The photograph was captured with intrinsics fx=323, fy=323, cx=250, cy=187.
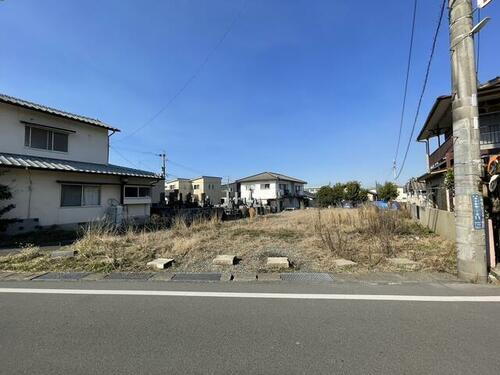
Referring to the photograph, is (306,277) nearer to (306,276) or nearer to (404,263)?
(306,276)

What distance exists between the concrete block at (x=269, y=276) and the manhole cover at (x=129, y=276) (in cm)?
220

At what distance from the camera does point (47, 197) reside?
47.8ft

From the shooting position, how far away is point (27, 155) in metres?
14.5

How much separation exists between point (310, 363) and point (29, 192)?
1485cm

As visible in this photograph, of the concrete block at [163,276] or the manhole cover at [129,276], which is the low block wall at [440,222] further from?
the manhole cover at [129,276]

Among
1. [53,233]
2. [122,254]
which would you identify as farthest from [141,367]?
[53,233]

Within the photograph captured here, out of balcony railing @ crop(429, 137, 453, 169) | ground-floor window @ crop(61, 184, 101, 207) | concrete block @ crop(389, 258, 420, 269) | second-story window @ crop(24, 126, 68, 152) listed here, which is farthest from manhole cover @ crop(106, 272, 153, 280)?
balcony railing @ crop(429, 137, 453, 169)

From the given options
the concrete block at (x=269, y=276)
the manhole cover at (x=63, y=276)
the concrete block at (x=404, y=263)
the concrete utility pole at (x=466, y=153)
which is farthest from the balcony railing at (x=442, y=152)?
the manhole cover at (x=63, y=276)

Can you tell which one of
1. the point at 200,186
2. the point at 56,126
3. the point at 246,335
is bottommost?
the point at 246,335

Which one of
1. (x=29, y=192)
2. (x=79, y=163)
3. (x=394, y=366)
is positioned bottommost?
(x=394, y=366)

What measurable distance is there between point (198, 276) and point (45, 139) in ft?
43.7

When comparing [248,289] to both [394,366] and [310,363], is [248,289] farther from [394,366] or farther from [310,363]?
[394,366]

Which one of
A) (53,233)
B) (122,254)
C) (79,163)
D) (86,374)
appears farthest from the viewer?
(79,163)

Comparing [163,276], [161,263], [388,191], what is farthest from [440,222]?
[388,191]
